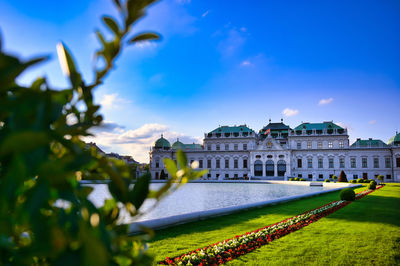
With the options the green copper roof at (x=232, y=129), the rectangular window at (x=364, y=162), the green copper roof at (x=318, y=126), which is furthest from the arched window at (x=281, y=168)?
the rectangular window at (x=364, y=162)

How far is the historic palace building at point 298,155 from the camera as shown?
43.9 meters

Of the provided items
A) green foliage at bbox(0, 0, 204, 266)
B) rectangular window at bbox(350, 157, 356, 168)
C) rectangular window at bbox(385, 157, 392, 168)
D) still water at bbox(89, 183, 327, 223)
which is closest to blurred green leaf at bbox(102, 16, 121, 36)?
green foliage at bbox(0, 0, 204, 266)

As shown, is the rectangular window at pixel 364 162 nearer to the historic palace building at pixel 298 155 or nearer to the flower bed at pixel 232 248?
the historic palace building at pixel 298 155

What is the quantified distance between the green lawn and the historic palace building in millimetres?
35105

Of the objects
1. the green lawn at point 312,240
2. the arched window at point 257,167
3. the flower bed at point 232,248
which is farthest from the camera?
the arched window at point 257,167

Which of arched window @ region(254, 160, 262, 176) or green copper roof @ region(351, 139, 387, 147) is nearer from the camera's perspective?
green copper roof @ region(351, 139, 387, 147)

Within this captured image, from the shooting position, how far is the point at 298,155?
46531 millimetres

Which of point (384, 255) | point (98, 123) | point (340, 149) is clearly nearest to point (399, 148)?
point (340, 149)

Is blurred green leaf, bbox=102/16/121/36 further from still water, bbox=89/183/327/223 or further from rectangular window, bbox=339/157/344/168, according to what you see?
rectangular window, bbox=339/157/344/168

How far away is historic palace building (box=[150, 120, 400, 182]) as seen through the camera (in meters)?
43.9

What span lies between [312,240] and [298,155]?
43.3 meters

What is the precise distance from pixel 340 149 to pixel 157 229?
1812 inches

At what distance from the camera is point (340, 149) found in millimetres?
45094

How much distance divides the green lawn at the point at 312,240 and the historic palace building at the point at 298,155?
3510cm
